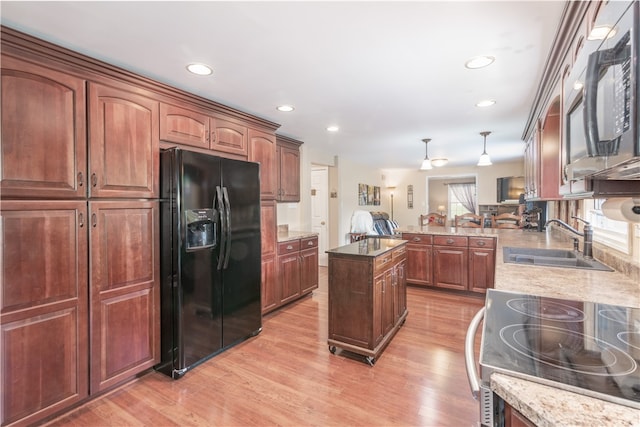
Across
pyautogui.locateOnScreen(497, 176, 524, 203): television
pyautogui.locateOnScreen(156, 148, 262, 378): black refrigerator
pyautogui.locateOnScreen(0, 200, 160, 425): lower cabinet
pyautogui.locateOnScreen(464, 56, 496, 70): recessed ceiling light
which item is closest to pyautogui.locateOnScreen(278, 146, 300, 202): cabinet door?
pyautogui.locateOnScreen(156, 148, 262, 378): black refrigerator

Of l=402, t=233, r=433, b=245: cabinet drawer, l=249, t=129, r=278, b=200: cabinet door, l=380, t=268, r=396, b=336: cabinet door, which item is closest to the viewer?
l=380, t=268, r=396, b=336: cabinet door

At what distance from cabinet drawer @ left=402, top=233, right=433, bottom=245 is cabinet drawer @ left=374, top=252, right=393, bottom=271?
185 cm

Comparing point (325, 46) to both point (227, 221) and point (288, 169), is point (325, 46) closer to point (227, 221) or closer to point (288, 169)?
point (227, 221)

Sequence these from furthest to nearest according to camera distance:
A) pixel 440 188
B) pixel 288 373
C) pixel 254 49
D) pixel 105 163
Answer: pixel 440 188 < pixel 288 373 < pixel 105 163 < pixel 254 49

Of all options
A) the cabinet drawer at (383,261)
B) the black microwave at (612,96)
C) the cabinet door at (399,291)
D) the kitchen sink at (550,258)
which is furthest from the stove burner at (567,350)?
A: the cabinet door at (399,291)

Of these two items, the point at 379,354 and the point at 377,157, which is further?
the point at 377,157

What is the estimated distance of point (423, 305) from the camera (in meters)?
3.84

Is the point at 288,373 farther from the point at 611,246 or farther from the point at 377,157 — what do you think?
the point at 377,157

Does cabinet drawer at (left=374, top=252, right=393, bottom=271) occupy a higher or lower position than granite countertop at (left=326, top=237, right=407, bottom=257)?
lower

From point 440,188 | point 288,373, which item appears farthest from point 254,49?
point 440,188

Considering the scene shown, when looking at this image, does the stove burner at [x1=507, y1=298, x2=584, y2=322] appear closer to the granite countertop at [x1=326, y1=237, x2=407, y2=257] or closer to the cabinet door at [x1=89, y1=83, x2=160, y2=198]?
the granite countertop at [x1=326, y1=237, x2=407, y2=257]

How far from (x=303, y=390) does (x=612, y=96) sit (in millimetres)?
2251

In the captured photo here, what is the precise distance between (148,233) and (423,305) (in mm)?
3267

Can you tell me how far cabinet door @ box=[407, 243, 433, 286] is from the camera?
14.4ft
